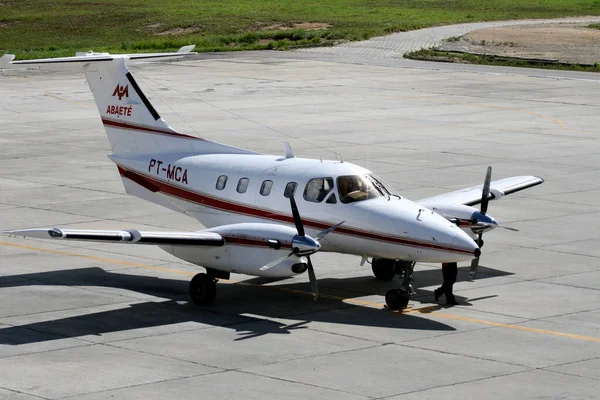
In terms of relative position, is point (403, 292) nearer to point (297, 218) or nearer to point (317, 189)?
point (297, 218)

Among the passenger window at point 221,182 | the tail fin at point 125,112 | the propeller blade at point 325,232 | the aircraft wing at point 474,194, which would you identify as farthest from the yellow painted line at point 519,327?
the tail fin at point 125,112

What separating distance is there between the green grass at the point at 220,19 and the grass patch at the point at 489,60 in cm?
1058

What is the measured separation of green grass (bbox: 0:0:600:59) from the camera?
89750mm

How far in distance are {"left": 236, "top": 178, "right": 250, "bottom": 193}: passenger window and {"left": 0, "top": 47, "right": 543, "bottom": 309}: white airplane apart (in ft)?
0.09

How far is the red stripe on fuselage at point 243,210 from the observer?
21.8 meters

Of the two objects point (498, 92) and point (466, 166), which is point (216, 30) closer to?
point (498, 92)

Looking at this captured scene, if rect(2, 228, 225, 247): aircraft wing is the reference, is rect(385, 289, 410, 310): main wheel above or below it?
below

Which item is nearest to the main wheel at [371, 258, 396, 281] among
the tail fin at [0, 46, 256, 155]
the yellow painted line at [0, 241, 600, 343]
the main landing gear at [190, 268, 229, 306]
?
the yellow painted line at [0, 241, 600, 343]

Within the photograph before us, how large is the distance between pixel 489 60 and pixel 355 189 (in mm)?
55017

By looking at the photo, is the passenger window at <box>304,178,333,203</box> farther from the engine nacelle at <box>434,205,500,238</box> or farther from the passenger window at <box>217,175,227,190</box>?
the engine nacelle at <box>434,205,500,238</box>

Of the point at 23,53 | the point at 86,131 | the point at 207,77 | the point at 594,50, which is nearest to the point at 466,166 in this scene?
the point at 86,131

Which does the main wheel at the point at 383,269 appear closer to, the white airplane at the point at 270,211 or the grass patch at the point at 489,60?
the white airplane at the point at 270,211

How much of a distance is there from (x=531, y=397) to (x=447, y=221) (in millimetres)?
6053

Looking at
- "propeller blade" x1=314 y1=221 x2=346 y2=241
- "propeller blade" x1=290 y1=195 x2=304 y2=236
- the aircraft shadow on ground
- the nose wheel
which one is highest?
"propeller blade" x1=290 y1=195 x2=304 y2=236
